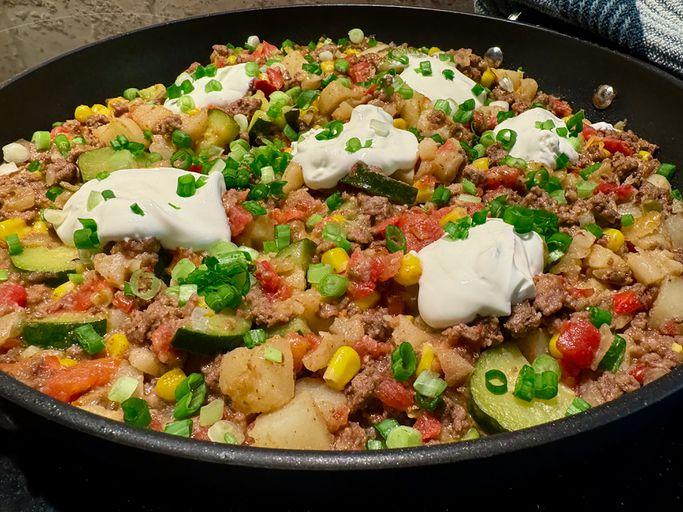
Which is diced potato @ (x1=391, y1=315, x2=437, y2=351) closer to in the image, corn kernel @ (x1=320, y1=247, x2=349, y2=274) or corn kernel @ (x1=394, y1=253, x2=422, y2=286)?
corn kernel @ (x1=394, y1=253, x2=422, y2=286)

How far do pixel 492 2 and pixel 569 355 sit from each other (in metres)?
3.28

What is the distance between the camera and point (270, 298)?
107 inches

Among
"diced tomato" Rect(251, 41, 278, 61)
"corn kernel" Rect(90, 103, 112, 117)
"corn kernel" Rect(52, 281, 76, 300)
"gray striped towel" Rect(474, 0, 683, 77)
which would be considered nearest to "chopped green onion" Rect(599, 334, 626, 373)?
"gray striped towel" Rect(474, 0, 683, 77)

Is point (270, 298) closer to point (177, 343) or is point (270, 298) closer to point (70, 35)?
point (177, 343)

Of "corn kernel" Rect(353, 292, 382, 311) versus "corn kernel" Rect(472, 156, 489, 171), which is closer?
"corn kernel" Rect(353, 292, 382, 311)

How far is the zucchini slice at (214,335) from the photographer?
2.44m

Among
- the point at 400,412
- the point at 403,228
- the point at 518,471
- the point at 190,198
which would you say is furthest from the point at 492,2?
the point at 518,471

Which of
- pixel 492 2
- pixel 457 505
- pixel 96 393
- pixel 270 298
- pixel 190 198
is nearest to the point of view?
pixel 457 505

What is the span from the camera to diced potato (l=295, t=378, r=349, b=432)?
2.35 m

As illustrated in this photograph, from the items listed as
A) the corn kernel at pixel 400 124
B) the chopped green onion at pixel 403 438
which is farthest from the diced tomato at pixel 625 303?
the corn kernel at pixel 400 124

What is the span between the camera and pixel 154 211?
9.30 feet

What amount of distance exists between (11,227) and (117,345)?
44.0 inches

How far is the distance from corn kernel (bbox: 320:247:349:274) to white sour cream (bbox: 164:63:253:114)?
167 cm

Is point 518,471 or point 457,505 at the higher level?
point 518,471
